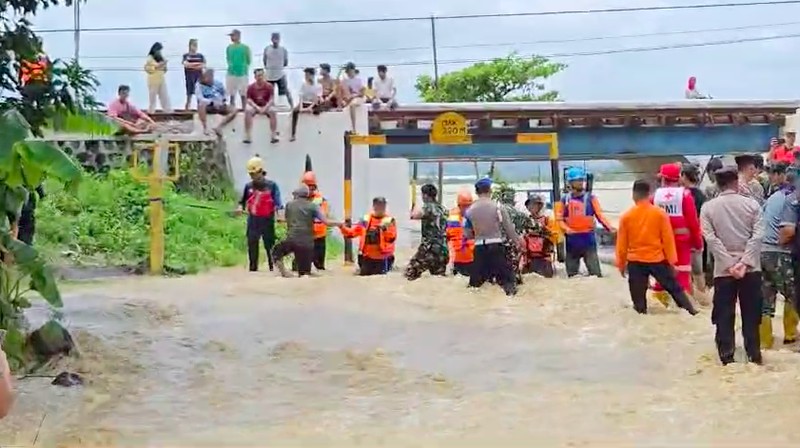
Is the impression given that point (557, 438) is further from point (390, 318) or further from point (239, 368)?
point (390, 318)

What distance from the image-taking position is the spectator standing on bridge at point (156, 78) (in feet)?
80.6

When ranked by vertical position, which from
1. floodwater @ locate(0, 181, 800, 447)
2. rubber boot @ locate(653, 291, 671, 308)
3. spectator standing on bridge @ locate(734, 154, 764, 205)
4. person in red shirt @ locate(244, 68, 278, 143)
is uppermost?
person in red shirt @ locate(244, 68, 278, 143)

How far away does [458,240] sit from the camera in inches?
598

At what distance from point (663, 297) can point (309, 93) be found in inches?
563

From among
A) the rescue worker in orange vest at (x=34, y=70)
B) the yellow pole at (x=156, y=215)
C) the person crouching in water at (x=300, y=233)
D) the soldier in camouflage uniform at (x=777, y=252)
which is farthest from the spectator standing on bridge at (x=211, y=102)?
the soldier in camouflage uniform at (x=777, y=252)

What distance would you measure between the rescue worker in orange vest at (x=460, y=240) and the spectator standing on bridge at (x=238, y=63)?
363 inches

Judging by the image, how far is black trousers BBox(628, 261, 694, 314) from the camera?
A: 11727mm

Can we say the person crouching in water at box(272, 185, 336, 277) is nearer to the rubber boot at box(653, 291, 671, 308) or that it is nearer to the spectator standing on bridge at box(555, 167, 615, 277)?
the spectator standing on bridge at box(555, 167, 615, 277)

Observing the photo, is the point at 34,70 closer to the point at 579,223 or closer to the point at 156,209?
the point at 156,209

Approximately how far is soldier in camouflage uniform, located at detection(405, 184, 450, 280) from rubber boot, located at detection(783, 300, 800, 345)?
17.4 feet

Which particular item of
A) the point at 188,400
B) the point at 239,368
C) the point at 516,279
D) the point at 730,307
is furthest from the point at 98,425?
the point at 516,279

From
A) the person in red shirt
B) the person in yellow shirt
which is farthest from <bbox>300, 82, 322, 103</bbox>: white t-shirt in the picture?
the person in yellow shirt

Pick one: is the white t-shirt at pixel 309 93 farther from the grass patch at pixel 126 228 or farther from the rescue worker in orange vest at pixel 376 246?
the rescue worker in orange vest at pixel 376 246

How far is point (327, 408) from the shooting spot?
27.8 ft
